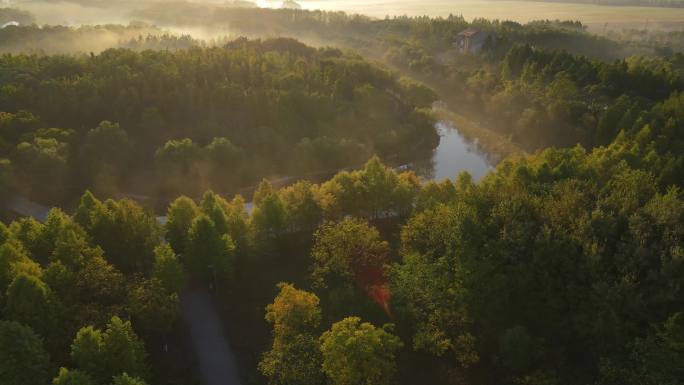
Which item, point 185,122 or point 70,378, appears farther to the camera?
point 185,122

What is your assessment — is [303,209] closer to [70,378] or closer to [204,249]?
[204,249]

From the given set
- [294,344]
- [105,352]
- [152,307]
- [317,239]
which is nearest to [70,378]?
[105,352]

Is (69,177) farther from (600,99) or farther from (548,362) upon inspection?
(600,99)

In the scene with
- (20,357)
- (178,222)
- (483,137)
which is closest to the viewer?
(20,357)

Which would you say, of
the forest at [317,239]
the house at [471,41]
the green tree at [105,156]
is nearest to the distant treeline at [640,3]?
the house at [471,41]

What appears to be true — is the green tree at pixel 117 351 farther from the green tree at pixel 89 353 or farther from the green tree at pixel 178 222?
the green tree at pixel 178 222

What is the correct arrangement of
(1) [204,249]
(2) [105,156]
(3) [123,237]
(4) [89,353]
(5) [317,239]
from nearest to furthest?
(4) [89,353]
(1) [204,249]
(3) [123,237]
(5) [317,239]
(2) [105,156]
